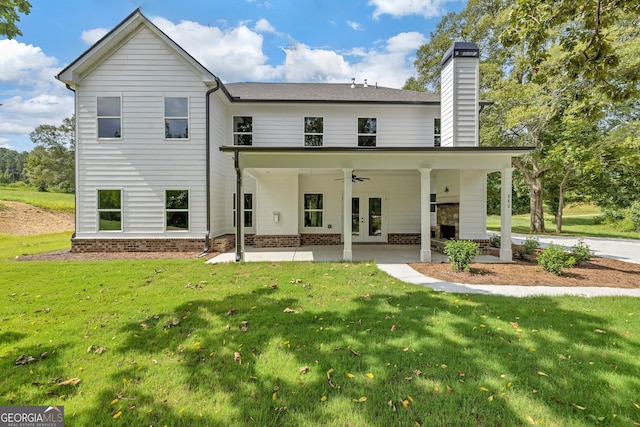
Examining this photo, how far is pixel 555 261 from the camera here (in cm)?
698

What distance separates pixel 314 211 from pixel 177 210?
17.7 feet

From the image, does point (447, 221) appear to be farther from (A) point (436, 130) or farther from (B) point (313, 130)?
(B) point (313, 130)

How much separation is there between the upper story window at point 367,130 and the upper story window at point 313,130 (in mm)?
1685

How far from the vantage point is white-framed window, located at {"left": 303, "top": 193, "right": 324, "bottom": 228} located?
12008 mm

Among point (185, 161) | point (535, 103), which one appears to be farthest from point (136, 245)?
point (535, 103)

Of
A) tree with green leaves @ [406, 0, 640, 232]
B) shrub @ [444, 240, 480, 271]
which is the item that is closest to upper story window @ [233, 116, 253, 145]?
shrub @ [444, 240, 480, 271]

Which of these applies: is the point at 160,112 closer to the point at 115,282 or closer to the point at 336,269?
the point at 115,282

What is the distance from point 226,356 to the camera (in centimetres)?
314

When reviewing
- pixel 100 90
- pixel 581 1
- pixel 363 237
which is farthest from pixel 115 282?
pixel 581 1

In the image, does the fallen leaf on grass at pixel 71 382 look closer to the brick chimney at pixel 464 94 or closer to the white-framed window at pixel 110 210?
the white-framed window at pixel 110 210

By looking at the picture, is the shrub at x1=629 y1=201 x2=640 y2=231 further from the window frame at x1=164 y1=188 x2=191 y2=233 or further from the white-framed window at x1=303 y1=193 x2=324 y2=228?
the window frame at x1=164 y1=188 x2=191 y2=233

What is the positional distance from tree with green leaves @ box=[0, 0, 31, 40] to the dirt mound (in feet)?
55.0

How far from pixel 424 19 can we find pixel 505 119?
805 cm

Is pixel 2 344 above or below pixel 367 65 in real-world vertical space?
below
